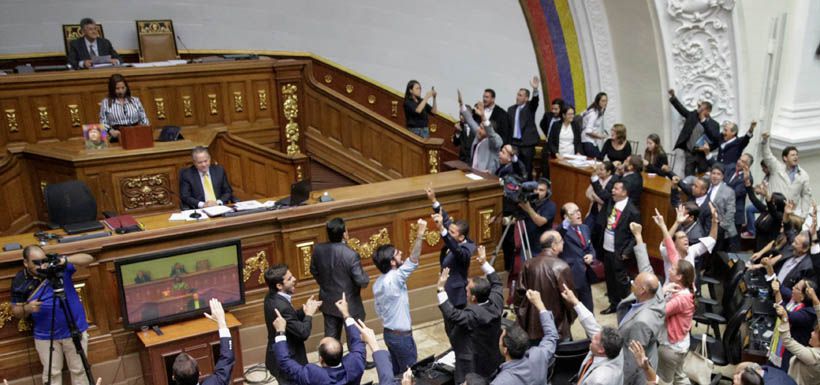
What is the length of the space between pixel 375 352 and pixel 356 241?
244cm

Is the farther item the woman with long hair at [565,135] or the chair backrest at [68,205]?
the woman with long hair at [565,135]

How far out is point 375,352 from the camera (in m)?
4.21

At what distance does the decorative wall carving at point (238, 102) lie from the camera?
9.30m

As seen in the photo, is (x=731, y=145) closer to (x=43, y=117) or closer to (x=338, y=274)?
(x=338, y=274)

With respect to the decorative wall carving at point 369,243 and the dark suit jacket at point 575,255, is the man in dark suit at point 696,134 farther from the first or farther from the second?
the decorative wall carving at point 369,243

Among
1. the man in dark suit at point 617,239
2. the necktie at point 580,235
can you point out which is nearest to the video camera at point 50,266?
the necktie at point 580,235

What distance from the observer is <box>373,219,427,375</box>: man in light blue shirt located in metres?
5.11

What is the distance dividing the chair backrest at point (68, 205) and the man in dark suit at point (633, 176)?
501 centimetres

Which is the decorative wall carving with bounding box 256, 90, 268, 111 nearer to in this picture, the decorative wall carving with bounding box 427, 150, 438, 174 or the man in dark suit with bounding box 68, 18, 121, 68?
the man in dark suit with bounding box 68, 18, 121, 68

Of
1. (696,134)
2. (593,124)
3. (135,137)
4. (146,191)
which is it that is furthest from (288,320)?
(696,134)

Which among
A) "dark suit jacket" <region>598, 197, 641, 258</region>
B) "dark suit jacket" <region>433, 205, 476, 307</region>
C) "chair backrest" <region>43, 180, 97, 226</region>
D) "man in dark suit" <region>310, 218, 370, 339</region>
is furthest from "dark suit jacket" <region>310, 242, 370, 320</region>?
"dark suit jacket" <region>598, 197, 641, 258</region>

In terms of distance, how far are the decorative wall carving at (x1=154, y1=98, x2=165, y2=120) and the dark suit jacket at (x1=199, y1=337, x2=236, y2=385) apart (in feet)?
17.2

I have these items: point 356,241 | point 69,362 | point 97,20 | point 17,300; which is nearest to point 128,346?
point 69,362

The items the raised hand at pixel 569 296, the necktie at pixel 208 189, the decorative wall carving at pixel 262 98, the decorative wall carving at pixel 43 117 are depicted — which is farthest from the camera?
the decorative wall carving at pixel 262 98
